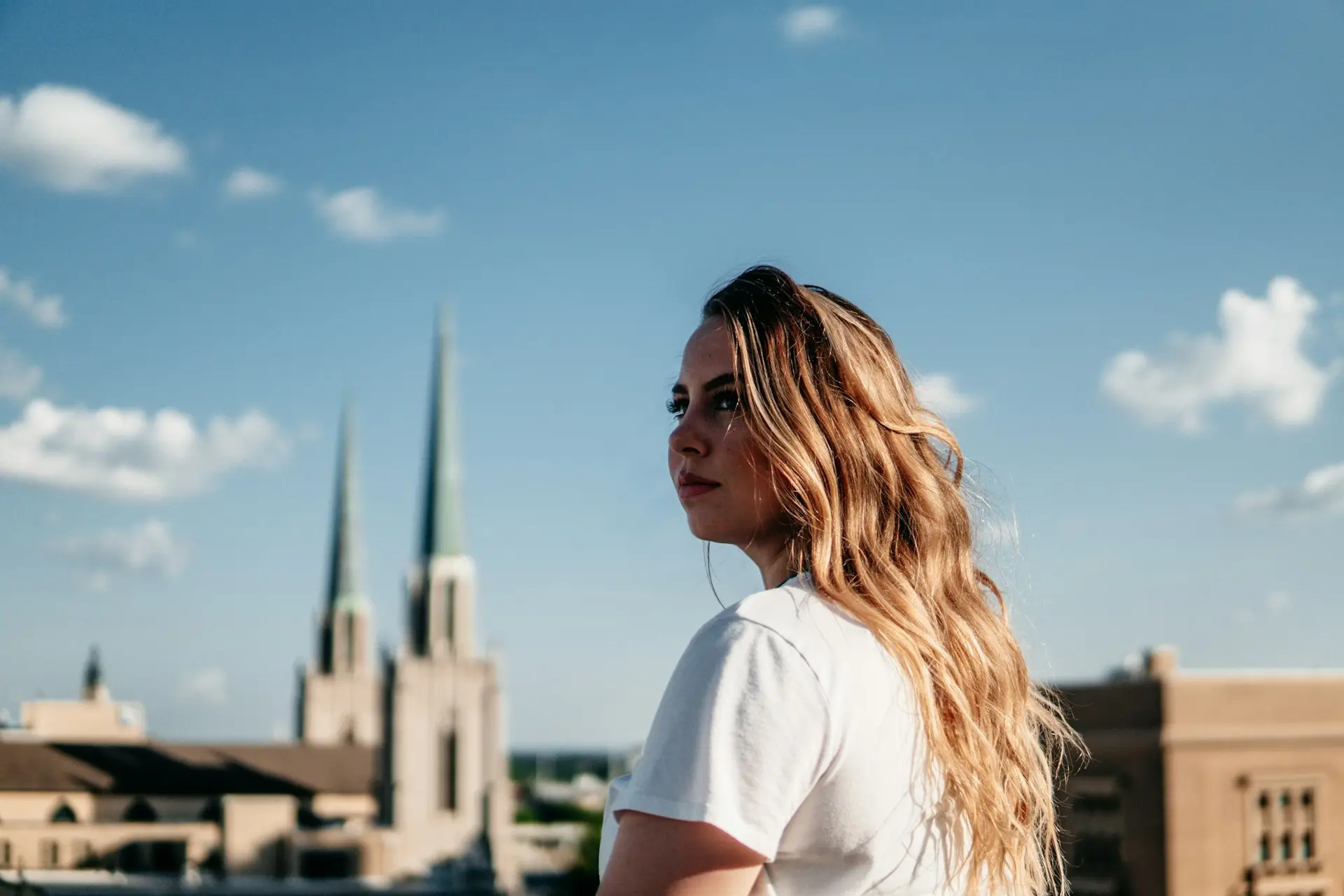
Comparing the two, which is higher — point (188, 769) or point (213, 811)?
point (188, 769)

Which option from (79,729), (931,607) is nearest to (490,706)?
(79,729)

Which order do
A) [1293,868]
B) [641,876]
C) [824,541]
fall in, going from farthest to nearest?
[1293,868]
[824,541]
[641,876]

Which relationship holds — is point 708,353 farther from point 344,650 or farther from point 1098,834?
point 344,650

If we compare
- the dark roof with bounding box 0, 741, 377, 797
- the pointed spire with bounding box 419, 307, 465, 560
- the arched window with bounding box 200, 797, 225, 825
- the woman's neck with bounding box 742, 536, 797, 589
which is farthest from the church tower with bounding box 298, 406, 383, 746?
the woman's neck with bounding box 742, 536, 797, 589

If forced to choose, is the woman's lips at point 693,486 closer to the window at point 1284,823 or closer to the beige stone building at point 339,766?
the window at point 1284,823

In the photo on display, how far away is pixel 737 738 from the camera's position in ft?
2.44

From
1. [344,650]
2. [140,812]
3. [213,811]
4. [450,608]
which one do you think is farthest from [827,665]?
[344,650]

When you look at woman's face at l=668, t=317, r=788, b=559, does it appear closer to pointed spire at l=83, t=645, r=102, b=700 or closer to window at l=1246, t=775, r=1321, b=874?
window at l=1246, t=775, r=1321, b=874

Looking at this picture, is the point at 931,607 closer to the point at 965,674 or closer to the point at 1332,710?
the point at 965,674

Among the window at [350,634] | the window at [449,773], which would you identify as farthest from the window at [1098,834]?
the window at [350,634]

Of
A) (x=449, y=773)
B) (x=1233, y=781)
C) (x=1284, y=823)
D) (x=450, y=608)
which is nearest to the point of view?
(x=1284, y=823)

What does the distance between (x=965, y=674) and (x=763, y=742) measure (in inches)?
10.4

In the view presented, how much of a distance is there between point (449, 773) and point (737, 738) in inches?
2066

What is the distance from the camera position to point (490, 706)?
51.8 m
